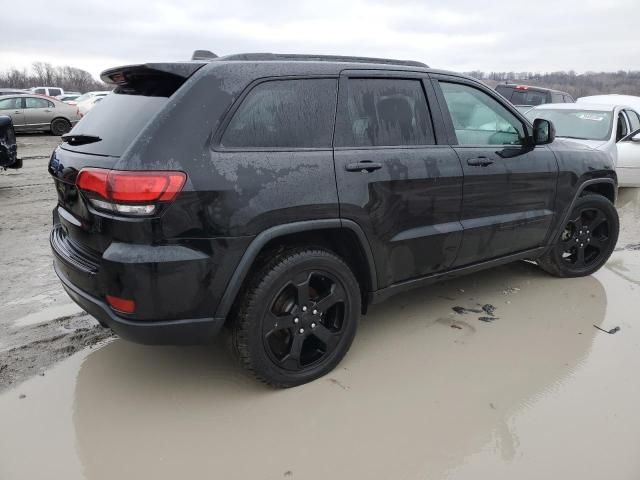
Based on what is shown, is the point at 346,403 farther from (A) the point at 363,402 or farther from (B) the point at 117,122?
(B) the point at 117,122

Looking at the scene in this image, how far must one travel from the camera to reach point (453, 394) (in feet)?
9.44

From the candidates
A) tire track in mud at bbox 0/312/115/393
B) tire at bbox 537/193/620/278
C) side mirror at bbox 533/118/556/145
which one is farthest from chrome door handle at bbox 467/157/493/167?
tire track in mud at bbox 0/312/115/393

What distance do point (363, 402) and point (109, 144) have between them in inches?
74.8

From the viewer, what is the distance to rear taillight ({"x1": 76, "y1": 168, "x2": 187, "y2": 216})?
2.33m

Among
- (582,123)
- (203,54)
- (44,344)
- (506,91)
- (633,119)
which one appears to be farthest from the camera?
(506,91)

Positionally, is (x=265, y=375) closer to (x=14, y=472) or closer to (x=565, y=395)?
(x=14, y=472)

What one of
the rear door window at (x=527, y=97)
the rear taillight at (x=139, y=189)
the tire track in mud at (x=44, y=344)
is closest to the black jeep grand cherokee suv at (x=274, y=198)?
the rear taillight at (x=139, y=189)

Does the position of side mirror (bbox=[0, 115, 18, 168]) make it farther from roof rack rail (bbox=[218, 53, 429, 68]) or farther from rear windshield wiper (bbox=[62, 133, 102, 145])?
roof rack rail (bbox=[218, 53, 429, 68])

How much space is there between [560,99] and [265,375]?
15.4 meters

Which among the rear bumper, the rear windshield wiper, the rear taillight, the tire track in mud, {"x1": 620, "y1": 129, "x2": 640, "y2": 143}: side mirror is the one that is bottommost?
the tire track in mud

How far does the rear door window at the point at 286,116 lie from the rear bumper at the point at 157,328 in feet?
2.94

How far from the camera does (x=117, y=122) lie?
2.72m

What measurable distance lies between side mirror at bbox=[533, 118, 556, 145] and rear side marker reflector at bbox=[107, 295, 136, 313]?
310cm

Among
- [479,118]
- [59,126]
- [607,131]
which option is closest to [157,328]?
[479,118]
